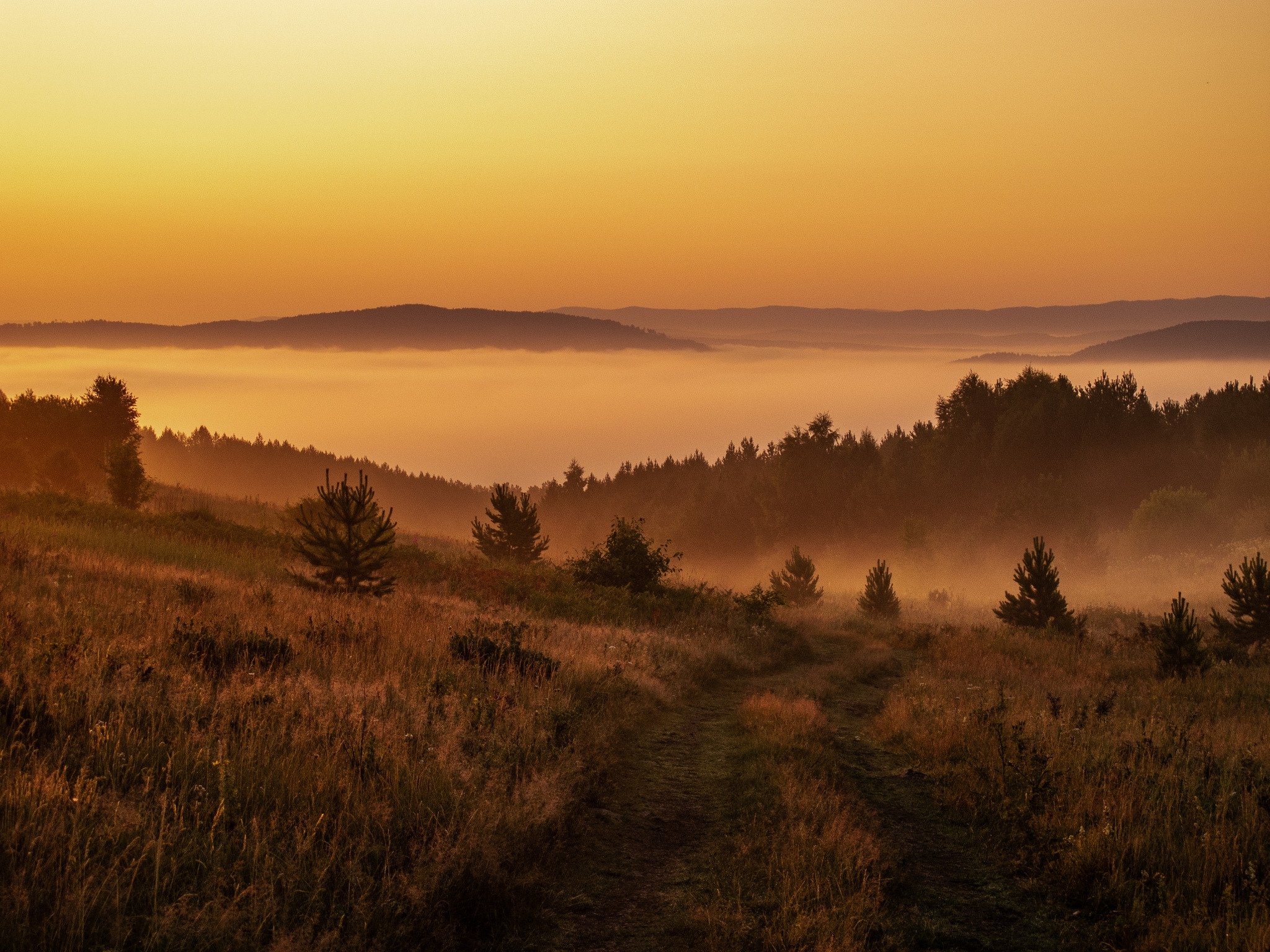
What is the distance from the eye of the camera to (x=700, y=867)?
672 centimetres

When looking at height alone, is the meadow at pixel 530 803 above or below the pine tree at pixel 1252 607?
above

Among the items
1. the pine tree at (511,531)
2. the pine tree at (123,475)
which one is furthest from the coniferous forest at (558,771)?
the pine tree at (511,531)

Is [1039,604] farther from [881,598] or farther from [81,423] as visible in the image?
[81,423]

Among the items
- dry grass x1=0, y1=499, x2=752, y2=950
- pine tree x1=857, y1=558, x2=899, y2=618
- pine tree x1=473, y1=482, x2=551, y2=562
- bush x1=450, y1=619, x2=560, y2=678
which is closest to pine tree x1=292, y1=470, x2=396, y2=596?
dry grass x1=0, y1=499, x2=752, y2=950

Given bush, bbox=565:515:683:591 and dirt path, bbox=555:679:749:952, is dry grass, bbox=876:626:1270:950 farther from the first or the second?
bush, bbox=565:515:683:591

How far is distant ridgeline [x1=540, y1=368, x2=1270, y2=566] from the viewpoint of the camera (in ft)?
268

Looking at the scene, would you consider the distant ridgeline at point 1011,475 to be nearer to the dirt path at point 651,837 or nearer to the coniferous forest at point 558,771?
the coniferous forest at point 558,771

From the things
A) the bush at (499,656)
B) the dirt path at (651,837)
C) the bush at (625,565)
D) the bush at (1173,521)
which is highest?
the bush at (499,656)

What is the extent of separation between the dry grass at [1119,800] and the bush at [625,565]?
1120 cm

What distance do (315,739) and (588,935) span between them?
115 inches

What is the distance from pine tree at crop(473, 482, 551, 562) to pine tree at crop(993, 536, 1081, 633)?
18540mm

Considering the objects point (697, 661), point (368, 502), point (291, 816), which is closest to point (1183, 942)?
point (291, 816)

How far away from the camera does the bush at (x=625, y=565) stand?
24922 mm

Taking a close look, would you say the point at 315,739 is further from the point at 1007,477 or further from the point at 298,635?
the point at 1007,477
